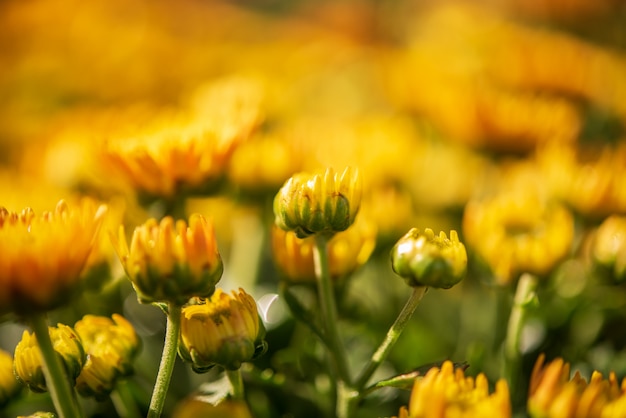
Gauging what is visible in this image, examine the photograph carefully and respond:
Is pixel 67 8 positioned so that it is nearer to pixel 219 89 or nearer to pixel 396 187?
pixel 219 89

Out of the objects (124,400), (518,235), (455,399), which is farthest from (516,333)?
(124,400)

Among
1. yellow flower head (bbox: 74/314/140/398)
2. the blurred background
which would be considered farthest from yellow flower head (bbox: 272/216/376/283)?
yellow flower head (bbox: 74/314/140/398)

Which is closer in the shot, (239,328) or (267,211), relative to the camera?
(239,328)

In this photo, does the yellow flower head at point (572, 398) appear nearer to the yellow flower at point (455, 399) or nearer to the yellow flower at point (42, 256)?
the yellow flower at point (455, 399)

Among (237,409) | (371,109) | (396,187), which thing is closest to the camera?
(237,409)

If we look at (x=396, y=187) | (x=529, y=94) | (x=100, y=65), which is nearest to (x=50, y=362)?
(x=396, y=187)

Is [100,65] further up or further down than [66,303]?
further down
